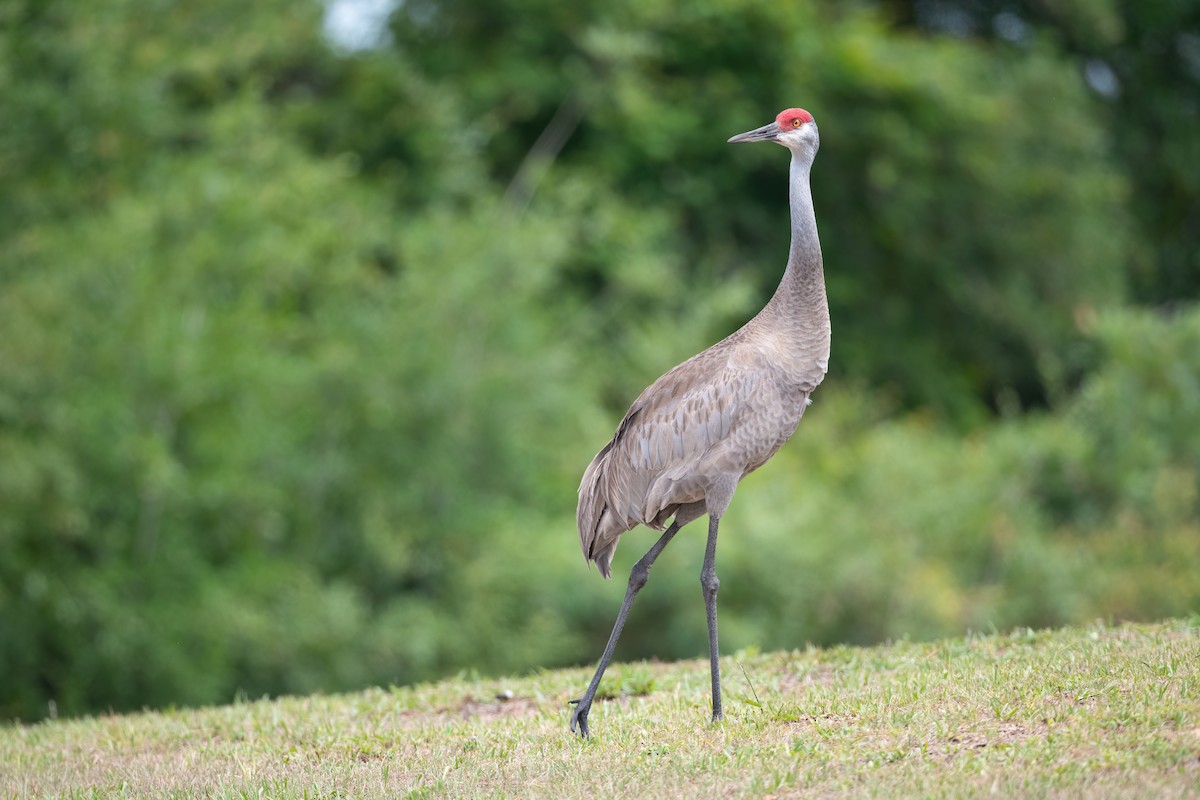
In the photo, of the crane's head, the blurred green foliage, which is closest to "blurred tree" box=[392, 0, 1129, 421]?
the blurred green foliage

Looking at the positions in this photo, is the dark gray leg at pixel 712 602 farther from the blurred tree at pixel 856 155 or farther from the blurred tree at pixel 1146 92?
the blurred tree at pixel 1146 92

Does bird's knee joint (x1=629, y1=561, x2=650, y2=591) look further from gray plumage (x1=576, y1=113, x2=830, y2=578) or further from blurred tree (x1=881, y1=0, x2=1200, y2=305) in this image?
blurred tree (x1=881, y1=0, x2=1200, y2=305)

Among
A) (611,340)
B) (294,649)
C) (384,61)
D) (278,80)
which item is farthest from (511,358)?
(278,80)

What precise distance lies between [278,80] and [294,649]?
9.42m

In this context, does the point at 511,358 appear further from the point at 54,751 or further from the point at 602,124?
the point at 54,751

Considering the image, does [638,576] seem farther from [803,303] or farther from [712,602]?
[803,303]

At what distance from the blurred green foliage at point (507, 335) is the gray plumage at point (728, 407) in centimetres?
768

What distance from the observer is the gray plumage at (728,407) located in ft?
20.5

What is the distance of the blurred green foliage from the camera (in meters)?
13.7

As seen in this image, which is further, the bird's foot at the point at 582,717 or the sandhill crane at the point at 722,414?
the sandhill crane at the point at 722,414

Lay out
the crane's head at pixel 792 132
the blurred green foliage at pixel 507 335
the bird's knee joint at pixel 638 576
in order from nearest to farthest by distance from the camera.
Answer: the bird's knee joint at pixel 638 576 < the crane's head at pixel 792 132 < the blurred green foliage at pixel 507 335

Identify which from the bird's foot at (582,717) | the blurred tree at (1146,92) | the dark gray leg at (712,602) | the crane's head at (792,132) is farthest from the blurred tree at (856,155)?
the bird's foot at (582,717)

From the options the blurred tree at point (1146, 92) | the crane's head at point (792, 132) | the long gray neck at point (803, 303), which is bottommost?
the blurred tree at point (1146, 92)

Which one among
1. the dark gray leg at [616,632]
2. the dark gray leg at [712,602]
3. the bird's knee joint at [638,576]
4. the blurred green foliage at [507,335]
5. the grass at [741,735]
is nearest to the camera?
the grass at [741,735]
